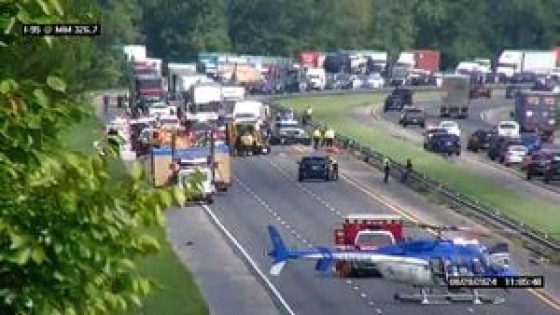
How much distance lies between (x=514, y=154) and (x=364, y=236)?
3528cm

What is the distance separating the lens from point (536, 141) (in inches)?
3327

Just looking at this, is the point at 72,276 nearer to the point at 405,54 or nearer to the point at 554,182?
the point at 554,182

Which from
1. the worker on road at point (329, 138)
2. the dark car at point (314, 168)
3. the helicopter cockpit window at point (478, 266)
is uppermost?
the helicopter cockpit window at point (478, 266)

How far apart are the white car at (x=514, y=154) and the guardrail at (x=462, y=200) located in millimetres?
5739

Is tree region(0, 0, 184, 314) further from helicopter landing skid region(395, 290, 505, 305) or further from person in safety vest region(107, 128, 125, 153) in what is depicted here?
helicopter landing skid region(395, 290, 505, 305)

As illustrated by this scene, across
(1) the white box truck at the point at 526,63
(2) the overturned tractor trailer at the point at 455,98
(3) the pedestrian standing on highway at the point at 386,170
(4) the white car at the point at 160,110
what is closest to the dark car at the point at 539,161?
(3) the pedestrian standing on highway at the point at 386,170

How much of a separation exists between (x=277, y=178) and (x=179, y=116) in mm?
28881

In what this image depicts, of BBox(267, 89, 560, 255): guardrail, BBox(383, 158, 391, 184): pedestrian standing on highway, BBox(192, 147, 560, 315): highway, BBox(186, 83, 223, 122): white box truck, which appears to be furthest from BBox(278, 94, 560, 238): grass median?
BBox(186, 83, 223, 122): white box truck

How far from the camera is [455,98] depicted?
113188 mm

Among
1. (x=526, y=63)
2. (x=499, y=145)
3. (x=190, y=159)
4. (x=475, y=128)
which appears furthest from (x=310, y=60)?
(x=190, y=159)

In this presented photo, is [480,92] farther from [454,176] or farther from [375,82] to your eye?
[454,176]

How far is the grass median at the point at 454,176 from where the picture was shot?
56.6 m

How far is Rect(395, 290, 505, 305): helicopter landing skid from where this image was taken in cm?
3900

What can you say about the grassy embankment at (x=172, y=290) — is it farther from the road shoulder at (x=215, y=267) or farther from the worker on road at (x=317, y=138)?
the worker on road at (x=317, y=138)
